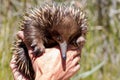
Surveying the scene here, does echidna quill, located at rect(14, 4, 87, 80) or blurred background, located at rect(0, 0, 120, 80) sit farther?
blurred background, located at rect(0, 0, 120, 80)

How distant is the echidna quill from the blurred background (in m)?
1.58

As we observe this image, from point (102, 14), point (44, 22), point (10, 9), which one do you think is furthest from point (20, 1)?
point (44, 22)

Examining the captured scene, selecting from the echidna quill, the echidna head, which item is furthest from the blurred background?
the echidna head

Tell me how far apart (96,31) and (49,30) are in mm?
2690

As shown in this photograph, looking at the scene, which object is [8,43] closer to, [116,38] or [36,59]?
[116,38]

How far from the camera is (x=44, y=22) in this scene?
2.73 m

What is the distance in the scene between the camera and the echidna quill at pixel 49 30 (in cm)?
266

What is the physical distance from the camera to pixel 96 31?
5.36 meters

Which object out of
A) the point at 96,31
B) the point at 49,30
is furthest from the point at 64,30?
the point at 96,31

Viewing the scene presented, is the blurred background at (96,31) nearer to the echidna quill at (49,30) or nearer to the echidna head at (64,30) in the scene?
the echidna quill at (49,30)

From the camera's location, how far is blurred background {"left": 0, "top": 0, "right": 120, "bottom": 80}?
4.71m

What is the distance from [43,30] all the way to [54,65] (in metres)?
0.22

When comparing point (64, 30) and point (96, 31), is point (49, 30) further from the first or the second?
point (96, 31)

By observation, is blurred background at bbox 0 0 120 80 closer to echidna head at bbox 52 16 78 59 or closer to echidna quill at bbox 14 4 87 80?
echidna quill at bbox 14 4 87 80
